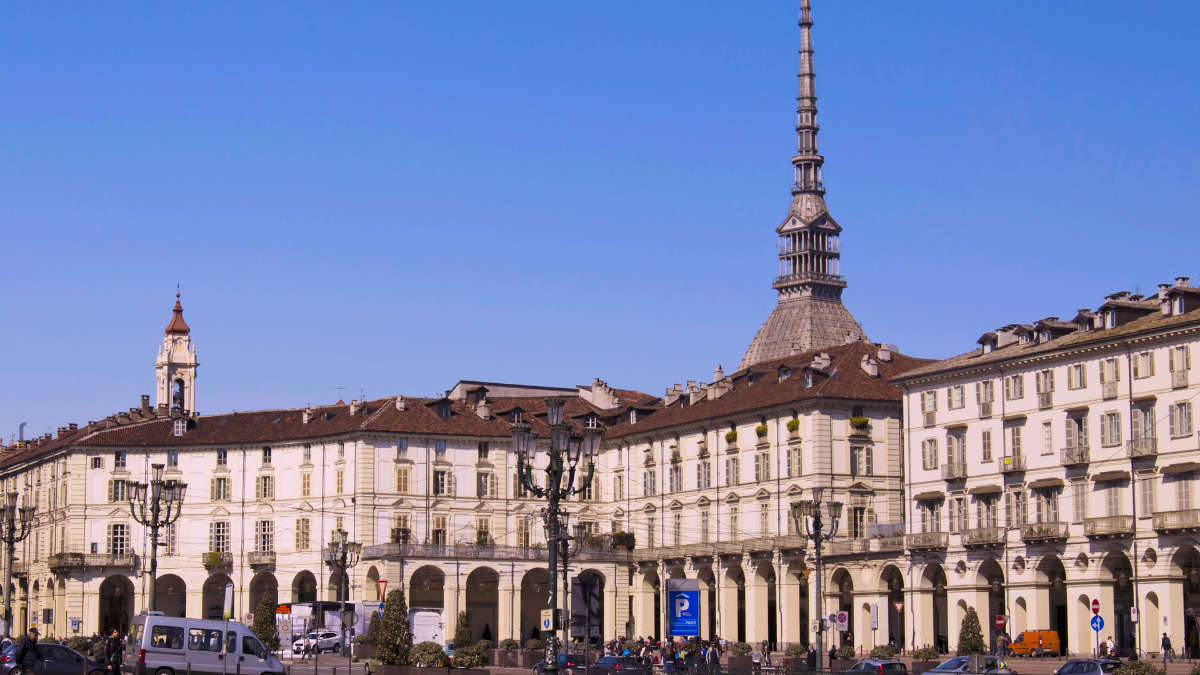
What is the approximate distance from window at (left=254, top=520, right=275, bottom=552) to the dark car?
197 ft

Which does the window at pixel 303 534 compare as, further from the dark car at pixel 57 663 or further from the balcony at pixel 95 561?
the dark car at pixel 57 663

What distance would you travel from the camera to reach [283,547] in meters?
117

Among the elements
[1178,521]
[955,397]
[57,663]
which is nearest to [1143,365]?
[1178,521]

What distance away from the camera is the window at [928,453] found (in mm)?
93125

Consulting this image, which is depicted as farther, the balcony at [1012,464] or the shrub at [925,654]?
the balcony at [1012,464]

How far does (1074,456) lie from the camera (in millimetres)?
82750

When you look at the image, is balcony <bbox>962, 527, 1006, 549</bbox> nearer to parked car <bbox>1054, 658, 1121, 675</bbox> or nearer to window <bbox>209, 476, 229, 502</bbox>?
parked car <bbox>1054, 658, 1121, 675</bbox>

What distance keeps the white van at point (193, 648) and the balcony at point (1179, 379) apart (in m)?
38.8

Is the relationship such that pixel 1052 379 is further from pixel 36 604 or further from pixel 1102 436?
pixel 36 604

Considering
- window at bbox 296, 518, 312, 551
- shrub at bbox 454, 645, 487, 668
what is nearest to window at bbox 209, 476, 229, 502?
window at bbox 296, 518, 312, 551

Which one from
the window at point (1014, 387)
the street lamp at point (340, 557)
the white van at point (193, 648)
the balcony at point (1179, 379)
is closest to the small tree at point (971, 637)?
the window at point (1014, 387)

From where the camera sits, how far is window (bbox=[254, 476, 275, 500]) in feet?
390

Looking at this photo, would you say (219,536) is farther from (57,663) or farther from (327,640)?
(57,663)

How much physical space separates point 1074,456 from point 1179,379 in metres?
6.65
